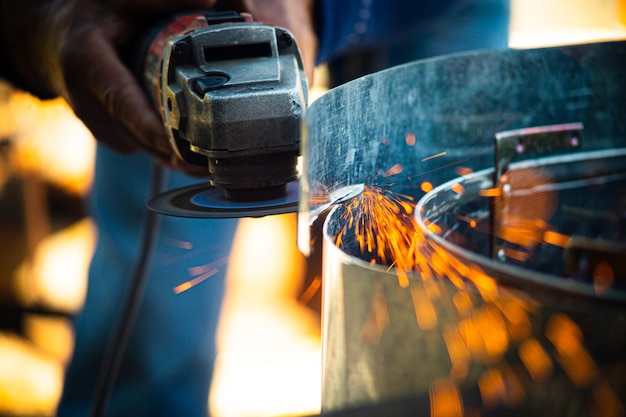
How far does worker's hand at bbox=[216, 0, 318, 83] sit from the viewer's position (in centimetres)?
92

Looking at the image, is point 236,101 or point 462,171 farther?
point 462,171

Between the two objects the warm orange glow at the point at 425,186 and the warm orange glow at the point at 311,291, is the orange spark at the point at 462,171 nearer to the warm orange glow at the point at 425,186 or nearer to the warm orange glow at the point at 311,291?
the warm orange glow at the point at 425,186

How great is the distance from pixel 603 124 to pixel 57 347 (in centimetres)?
192

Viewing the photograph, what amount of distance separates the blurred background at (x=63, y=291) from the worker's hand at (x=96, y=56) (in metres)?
0.89

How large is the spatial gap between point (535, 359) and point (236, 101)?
0.38m

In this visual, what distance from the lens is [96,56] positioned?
0.88 metres

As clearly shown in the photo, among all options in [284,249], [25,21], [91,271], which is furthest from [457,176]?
[284,249]

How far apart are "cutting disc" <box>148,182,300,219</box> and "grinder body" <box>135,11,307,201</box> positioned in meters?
0.01

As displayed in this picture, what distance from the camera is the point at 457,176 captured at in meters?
0.88

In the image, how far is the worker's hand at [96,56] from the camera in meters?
0.86

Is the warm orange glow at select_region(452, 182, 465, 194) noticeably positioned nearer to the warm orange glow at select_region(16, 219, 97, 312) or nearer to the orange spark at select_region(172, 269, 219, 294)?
the orange spark at select_region(172, 269, 219, 294)

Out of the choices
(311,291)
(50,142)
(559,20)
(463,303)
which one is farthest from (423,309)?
(559,20)

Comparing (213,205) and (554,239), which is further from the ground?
(213,205)

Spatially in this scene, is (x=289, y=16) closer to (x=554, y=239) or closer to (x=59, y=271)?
(x=554, y=239)
